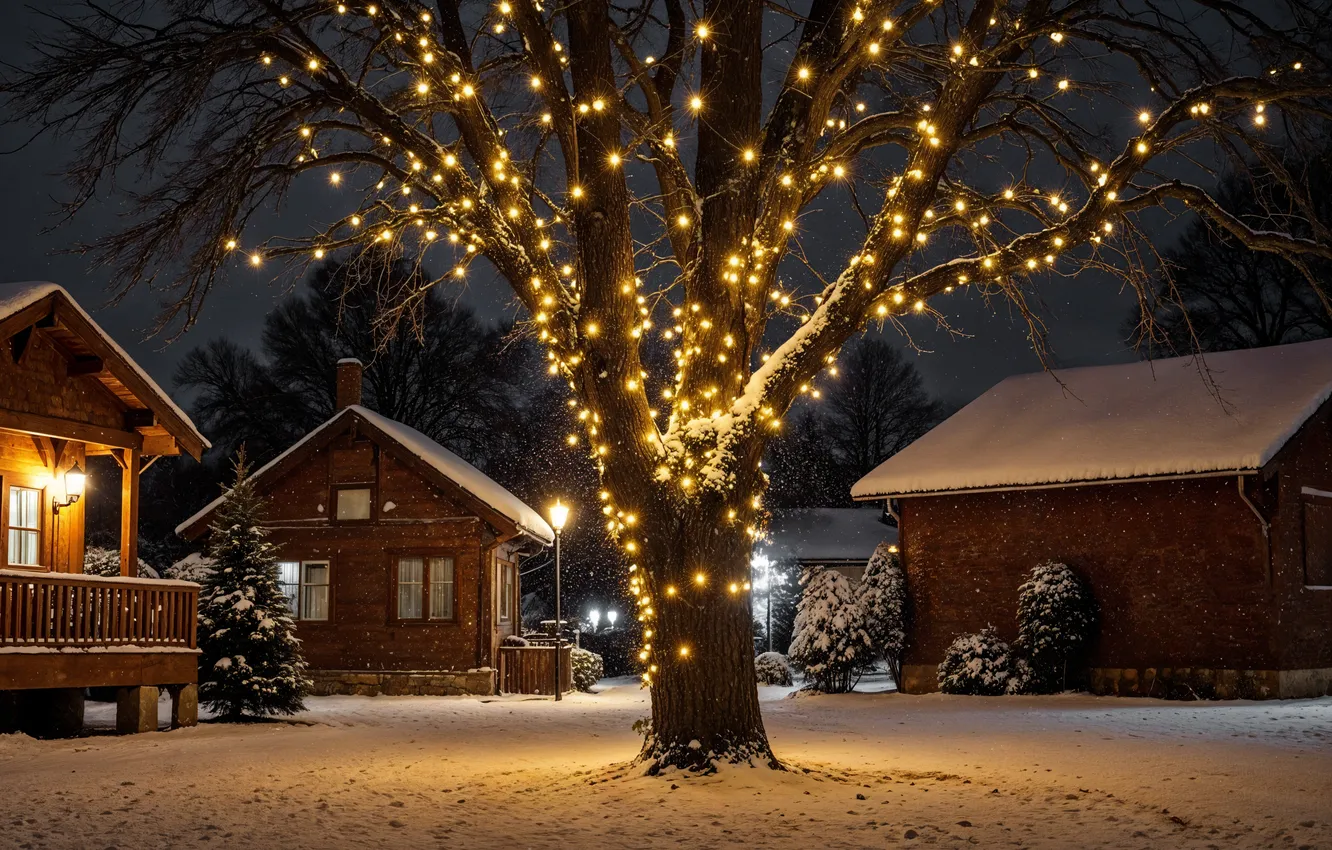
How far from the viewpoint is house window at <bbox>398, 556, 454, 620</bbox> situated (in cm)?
2538

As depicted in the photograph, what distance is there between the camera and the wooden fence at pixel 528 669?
83.2 ft

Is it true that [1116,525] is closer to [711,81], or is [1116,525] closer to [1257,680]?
[1257,680]

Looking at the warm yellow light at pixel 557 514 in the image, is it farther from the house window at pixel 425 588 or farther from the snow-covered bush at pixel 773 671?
the snow-covered bush at pixel 773 671

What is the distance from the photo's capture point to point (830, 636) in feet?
75.2

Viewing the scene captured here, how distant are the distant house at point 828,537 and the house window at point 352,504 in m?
16.3

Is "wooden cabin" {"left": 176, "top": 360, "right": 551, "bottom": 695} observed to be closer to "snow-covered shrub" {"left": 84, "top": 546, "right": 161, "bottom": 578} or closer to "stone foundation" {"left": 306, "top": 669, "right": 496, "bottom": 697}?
"stone foundation" {"left": 306, "top": 669, "right": 496, "bottom": 697}

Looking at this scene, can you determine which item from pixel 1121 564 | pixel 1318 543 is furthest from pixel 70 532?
pixel 1318 543

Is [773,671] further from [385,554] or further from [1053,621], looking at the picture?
[1053,621]

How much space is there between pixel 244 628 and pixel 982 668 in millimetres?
11786

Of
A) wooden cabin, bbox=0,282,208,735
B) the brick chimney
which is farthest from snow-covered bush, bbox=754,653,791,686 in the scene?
wooden cabin, bbox=0,282,208,735

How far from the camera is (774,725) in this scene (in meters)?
15.6

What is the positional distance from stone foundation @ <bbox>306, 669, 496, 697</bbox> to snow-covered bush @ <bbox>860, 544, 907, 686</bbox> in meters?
7.63

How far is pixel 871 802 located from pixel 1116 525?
1328 cm

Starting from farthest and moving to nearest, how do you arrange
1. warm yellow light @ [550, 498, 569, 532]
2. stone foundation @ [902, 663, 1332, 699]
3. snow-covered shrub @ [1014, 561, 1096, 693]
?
1. warm yellow light @ [550, 498, 569, 532]
2. snow-covered shrub @ [1014, 561, 1096, 693]
3. stone foundation @ [902, 663, 1332, 699]
